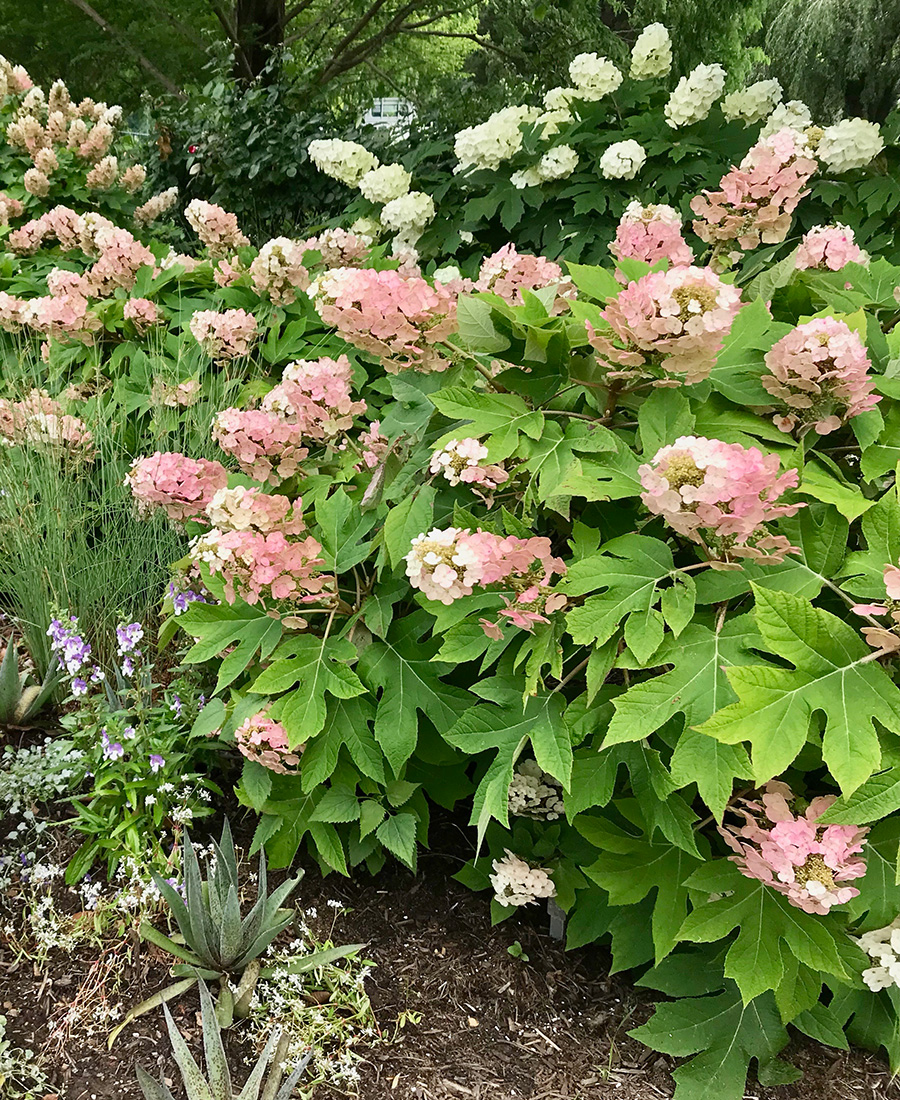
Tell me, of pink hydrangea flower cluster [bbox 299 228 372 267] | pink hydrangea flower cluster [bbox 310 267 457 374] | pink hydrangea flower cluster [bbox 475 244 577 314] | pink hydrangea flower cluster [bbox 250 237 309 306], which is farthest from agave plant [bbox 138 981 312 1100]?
pink hydrangea flower cluster [bbox 299 228 372 267]

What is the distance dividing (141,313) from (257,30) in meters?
5.73

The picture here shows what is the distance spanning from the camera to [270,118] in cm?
624

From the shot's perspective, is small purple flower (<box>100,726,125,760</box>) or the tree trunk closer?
small purple flower (<box>100,726,125,760</box>)

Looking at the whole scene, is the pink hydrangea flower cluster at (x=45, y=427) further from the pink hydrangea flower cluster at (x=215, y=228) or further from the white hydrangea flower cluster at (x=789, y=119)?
the white hydrangea flower cluster at (x=789, y=119)

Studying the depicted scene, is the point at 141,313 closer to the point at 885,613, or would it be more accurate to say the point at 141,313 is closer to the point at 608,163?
the point at 608,163

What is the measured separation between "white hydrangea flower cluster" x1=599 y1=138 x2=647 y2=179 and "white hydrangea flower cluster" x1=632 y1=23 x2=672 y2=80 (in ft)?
2.17

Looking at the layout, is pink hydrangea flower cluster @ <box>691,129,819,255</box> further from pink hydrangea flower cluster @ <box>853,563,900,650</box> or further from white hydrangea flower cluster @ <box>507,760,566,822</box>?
white hydrangea flower cluster @ <box>507,760,566,822</box>

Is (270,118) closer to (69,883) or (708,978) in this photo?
(69,883)

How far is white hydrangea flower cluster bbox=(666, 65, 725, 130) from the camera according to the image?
11.6 ft

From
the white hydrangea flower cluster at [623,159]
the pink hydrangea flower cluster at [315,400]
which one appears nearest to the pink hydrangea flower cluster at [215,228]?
the white hydrangea flower cluster at [623,159]

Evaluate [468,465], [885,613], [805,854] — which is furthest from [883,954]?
[468,465]

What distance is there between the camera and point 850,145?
10.8 feet

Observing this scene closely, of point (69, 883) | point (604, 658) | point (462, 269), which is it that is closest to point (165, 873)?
point (69, 883)

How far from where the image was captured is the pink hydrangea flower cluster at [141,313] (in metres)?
3.00
